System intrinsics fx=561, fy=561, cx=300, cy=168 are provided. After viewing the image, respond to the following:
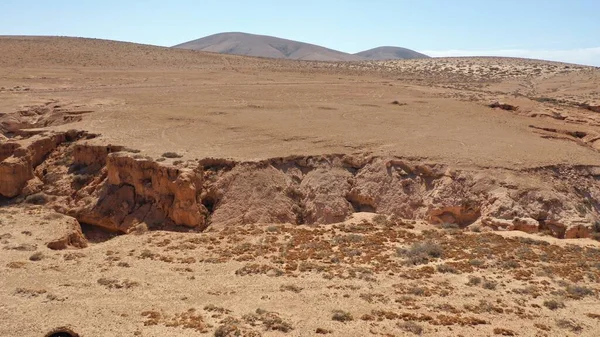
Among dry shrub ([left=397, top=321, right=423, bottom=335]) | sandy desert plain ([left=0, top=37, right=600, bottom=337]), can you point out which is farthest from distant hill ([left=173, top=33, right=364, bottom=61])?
dry shrub ([left=397, top=321, right=423, bottom=335])

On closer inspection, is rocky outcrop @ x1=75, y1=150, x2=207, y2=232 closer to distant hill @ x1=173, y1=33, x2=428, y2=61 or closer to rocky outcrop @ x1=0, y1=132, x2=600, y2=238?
rocky outcrop @ x1=0, y1=132, x2=600, y2=238

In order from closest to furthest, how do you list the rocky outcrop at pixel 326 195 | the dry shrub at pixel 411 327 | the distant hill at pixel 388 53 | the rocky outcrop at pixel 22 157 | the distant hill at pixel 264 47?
the dry shrub at pixel 411 327, the rocky outcrop at pixel 326 195, the rocky outcrop at pixel 22 157, the distant hill at pixel 264 47, the distant hill at pixel 388 53

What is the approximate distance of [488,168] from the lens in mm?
19281

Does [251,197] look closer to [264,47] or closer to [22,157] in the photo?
[22,157]

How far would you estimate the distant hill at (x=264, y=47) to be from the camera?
464 ft

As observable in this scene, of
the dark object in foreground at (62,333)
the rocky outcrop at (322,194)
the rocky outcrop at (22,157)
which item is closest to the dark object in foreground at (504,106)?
the rocky outcrop at (322,194)

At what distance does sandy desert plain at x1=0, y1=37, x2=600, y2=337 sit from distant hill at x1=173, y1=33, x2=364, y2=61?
109807 millimetres

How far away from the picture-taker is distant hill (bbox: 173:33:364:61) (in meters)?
142

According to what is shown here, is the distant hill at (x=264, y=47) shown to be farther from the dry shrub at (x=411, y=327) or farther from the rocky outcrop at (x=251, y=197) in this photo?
the dry shrub at (x=411, y=327)

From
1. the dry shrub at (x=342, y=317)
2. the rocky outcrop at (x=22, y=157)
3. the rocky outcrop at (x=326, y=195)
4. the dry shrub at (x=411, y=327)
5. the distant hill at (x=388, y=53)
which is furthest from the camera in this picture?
the distant hill at (x=388, y=53)

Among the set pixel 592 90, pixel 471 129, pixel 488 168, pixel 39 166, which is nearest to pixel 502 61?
pixel 592 90

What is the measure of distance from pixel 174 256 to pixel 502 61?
63.9 meters

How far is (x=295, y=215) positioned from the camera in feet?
→ 61.6

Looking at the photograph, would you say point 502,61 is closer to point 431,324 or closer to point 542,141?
point 542,141
